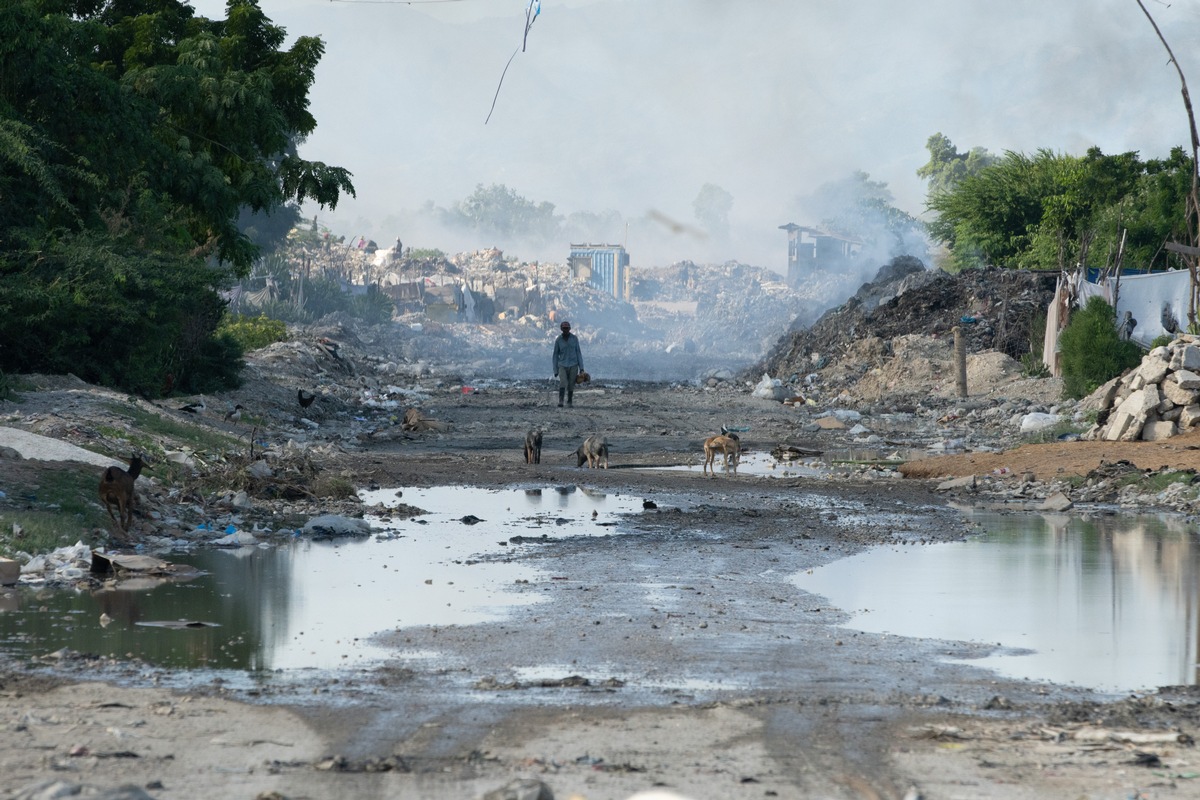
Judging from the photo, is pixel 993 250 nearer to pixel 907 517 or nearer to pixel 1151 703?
pixel 907 517

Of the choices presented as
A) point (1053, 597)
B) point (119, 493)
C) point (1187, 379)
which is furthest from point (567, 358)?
point (1053, 597)

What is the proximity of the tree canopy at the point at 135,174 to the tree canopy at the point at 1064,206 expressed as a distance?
2106 cm

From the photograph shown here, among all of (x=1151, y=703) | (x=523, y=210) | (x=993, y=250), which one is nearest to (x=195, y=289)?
(x=1151, y=703)

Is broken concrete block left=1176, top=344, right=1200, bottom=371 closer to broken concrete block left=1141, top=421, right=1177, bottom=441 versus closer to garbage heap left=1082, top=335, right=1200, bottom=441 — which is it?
garbage heap left=1082, top=335, right=1200, bottom=441

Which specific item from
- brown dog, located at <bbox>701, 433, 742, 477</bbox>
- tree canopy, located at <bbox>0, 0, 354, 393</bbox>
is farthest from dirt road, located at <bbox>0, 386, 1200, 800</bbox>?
tree canopy, located at <bbox>0, 0, 354, 393</bbox>

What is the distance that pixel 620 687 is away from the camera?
5.28m

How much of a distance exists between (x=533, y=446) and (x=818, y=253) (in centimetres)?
8556

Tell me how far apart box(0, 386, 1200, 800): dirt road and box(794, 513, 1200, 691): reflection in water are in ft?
0.98

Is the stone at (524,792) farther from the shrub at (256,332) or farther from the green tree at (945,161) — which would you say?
the green tree at (945,161)

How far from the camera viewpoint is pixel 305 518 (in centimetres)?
1063

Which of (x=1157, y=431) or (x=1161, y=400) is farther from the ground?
(x=1161, y=400)

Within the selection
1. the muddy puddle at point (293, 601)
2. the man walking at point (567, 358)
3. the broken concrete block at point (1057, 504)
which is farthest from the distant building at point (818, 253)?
the muddy puddle at point (293, 601)

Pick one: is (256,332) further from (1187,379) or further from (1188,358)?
(1187,379)

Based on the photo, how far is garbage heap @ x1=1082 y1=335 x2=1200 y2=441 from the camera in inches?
632
